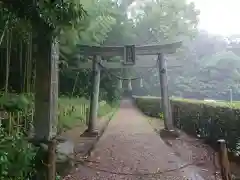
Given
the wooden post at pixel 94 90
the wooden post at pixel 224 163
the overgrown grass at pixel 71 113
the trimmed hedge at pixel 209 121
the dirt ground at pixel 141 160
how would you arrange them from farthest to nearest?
1. the overgrown grass at pixel 71 113
2. the wooden post at pixel 94 90
3. the trimmed hedge at pixel 209 121
4. the dirt ground at pixel 141 160
5. the wooden post at pixel 224 163

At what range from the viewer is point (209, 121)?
777 centimetres

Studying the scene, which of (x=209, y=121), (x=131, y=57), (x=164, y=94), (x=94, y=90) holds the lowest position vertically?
(x=209, y=121)

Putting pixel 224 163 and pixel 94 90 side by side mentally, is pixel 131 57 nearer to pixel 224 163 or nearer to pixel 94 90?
pixel 94 90

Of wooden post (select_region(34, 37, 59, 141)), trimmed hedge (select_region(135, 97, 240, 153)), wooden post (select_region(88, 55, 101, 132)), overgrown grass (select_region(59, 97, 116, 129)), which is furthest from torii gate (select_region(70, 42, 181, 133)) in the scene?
wooden post (select_region(34, 37, 59, 141))

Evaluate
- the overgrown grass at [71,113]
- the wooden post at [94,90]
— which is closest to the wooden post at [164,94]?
the wooden post at [94,90]

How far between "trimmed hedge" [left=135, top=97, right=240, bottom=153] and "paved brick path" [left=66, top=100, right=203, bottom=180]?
1096mm

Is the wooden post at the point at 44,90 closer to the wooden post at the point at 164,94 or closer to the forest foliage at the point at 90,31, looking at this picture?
the forest foliage at the point at 90,31

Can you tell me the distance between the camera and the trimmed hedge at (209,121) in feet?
20.1

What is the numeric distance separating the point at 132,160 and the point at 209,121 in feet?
8.17

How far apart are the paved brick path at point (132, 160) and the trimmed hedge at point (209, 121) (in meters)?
1.10

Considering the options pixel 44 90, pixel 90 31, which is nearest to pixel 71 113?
pixel 90 31

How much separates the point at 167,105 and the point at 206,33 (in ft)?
81.8

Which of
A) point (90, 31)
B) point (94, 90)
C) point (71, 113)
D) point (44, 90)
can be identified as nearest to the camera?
point (44, 90)

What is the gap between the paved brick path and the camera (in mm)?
5332
